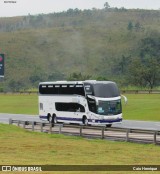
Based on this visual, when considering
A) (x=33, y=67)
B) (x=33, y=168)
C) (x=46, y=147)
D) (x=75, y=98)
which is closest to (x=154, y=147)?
(x=46, y=147)

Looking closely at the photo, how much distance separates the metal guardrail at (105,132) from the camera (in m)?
30.1

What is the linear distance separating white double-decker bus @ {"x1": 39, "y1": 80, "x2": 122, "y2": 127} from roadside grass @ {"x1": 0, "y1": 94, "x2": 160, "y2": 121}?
1192 cm

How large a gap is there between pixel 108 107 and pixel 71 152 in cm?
1638

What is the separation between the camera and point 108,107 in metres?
41.0

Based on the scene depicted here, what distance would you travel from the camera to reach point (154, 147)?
27.5 metres

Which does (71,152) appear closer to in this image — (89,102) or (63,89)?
(89,102)

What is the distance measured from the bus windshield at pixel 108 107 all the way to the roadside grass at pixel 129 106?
1165cm

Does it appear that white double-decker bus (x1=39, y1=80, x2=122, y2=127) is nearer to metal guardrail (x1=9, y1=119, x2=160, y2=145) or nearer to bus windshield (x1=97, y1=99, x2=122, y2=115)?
bus windshield (x1=97, y1=99, x2=122, y2=115)

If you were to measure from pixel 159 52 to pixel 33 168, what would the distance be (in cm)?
16125

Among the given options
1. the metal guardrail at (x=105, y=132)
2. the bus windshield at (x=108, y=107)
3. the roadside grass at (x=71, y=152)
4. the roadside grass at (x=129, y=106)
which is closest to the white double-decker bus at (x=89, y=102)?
the bus windshield at (x=108, y=107)

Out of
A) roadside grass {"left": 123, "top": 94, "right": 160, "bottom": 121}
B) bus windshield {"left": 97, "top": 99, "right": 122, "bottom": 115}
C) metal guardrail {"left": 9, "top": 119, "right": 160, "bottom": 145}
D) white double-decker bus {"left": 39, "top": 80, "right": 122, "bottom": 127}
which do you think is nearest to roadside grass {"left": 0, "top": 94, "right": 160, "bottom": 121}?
roadside grass {"left": 123, "top": 94, "right": 160, "bottom": 121}

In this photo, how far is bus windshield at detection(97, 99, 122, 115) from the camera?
4066 centimetres

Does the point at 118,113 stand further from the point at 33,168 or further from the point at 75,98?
the point at 33,168

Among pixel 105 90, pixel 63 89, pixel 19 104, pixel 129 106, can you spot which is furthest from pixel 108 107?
pixel 19 104
